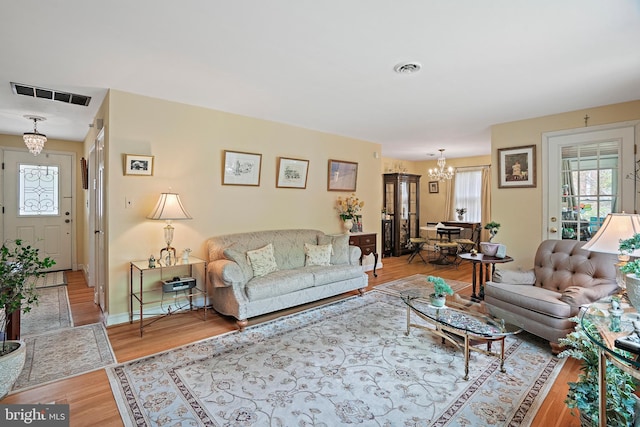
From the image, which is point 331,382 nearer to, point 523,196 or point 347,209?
point 347,209

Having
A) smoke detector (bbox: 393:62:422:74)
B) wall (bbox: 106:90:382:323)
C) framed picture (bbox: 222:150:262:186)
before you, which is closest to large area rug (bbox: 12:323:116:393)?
wall (bbox: 106:90:382:323)

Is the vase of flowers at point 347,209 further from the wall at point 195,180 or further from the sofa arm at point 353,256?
the sofa arm at point 353,256

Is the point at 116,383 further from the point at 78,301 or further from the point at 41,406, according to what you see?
the point at 78,301

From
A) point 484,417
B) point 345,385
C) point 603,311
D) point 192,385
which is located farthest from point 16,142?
point 603,311

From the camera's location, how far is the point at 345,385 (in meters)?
A: 2.26

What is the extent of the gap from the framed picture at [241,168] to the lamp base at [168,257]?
3.55ft

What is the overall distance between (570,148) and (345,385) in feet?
13.8

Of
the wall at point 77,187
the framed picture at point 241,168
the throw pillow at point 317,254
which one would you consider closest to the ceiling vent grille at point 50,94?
the framed picture at point 241,168

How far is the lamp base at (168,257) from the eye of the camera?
11.2ft

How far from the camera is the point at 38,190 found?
18.6 feet

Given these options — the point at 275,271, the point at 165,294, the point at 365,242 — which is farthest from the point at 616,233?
the point at 165,294

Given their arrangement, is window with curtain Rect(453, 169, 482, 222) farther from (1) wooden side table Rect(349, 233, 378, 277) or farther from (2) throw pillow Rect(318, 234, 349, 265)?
(2) throw pillow Rect(318, 234, 349, 265)

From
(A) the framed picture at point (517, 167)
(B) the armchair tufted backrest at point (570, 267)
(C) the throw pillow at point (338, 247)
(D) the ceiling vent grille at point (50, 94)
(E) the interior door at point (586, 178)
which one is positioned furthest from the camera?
(C) the throw pillow at point (338, 247)

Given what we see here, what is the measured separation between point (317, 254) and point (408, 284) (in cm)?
169
